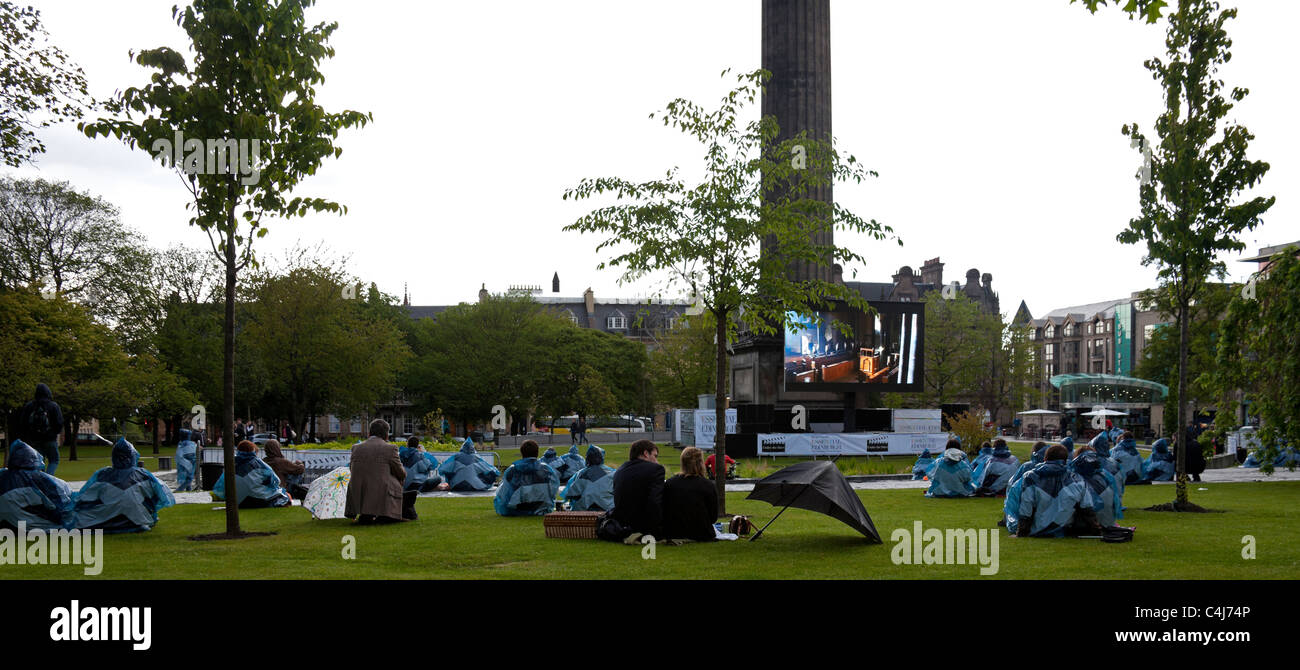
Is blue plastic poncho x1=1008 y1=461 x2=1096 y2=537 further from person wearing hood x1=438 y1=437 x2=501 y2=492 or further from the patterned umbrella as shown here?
person wearing hood x1=438 y1=437 x2=501 y2=492

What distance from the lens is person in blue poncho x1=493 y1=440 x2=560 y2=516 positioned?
17.4 meters

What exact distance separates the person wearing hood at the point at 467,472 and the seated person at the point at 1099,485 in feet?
45.4

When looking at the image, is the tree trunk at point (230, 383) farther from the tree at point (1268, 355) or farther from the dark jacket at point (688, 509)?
the tree at point (1268, 355)

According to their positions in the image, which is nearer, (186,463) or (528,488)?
(528,488)

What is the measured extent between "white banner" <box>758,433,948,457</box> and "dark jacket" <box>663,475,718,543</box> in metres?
25.3

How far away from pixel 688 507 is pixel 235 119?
7.17m

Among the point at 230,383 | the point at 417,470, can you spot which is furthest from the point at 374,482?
the point at 417,470

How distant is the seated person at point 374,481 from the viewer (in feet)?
51.0

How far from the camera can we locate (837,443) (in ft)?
126

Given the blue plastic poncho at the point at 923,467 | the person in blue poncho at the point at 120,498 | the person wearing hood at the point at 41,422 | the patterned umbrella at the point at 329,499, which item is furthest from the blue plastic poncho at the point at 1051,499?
the person wearing hood at the point at 41,422

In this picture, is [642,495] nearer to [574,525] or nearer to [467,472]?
[574,525]
